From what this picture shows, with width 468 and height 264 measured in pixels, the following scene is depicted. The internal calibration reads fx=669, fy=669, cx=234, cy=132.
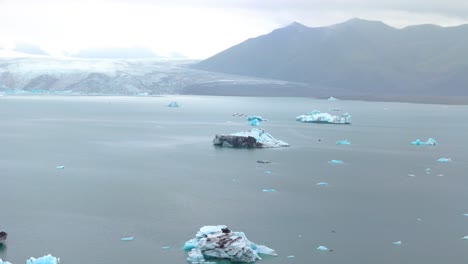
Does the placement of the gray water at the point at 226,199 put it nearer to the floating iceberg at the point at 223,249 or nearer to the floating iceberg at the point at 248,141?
the floating iceberg at the point at 223,249

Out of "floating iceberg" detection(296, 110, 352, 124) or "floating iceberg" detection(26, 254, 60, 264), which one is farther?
"floating iceberg" detection(296, 110, 352, 124)

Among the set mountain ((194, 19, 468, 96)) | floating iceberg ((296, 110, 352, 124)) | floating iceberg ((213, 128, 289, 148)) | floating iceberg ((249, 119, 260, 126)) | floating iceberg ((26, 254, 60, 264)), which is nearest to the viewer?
floating iceberg ((26, 254, 60, 264))

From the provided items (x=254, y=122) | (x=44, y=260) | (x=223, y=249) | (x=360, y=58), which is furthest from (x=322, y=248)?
(x=360, y=58)

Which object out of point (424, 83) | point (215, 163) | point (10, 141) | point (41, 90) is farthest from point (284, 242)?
point (424, 83)

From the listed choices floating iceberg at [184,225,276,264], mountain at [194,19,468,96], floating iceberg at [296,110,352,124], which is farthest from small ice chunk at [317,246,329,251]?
mountain at [194,19,468,96]

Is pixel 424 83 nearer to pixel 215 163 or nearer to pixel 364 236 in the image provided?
pixel 215 163

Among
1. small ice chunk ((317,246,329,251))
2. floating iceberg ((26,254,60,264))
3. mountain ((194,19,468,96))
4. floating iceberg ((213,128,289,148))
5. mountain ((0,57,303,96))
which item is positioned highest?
mountain ((194,19,468,96))


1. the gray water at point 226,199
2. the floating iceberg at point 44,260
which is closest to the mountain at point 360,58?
the gray water at point 226,199

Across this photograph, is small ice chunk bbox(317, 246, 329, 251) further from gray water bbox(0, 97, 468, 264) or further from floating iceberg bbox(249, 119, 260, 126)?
floating iceberg bbox(249, 119, 260, 126)
